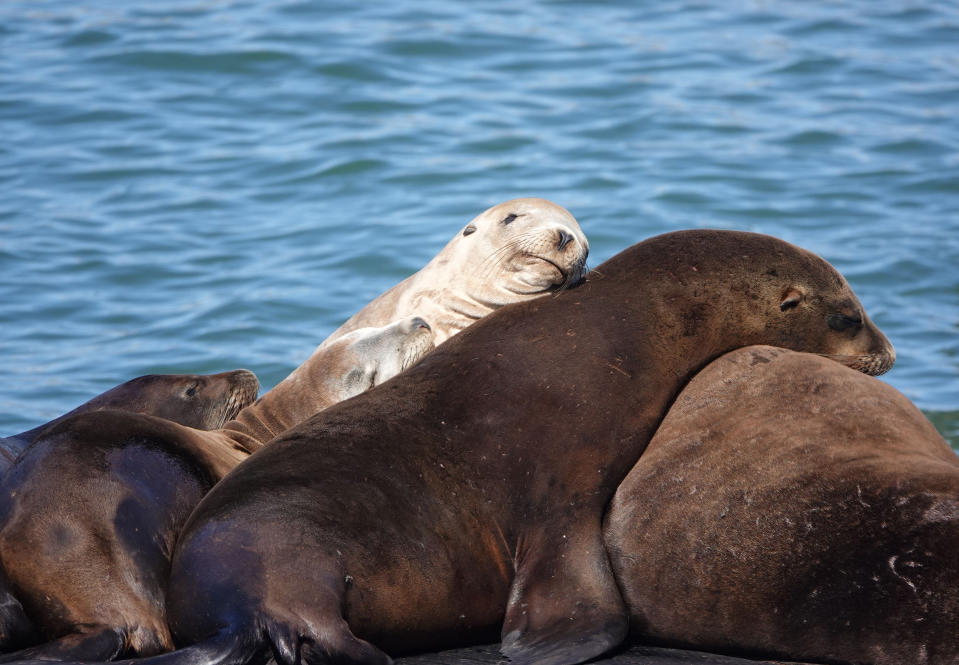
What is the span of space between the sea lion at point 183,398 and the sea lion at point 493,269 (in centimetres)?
52

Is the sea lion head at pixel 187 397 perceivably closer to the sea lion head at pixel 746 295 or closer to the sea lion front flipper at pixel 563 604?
the sea lion head at pixel 746 295

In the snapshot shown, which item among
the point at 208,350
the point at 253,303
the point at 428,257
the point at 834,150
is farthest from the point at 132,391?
the point at 834,150

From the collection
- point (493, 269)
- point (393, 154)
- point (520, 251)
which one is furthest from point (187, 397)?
point (393, 154)

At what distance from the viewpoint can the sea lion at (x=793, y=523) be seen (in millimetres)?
3689

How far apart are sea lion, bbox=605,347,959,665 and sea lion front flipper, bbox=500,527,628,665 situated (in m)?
0.11

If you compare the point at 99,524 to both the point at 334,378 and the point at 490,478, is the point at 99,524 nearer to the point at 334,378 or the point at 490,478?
the point at 490,478

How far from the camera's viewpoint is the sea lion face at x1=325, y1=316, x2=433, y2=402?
5613mm

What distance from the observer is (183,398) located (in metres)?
6.11

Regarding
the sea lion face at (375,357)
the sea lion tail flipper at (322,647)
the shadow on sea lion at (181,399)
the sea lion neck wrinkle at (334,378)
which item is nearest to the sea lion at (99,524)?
the sea lion tail flipper at (322,647)

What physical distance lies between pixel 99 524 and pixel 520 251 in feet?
9.05

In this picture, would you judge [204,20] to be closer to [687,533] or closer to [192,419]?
[192,419]

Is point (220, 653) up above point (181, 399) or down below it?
above

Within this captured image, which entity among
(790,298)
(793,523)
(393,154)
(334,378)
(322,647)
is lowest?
(393,154)

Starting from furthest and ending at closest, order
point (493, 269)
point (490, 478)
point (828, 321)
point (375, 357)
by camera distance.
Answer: point (493, 269) → point (375, 357) → point (828, 321) → point (490, 478)
